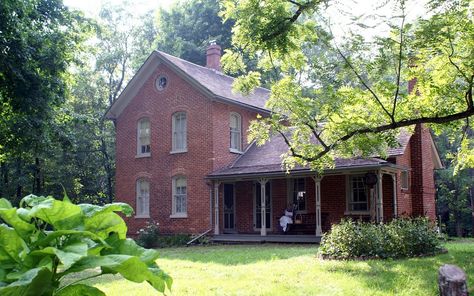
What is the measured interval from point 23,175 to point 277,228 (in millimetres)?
16672

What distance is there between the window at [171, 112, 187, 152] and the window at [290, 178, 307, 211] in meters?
5.02

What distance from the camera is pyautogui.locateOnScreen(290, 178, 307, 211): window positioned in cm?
2098

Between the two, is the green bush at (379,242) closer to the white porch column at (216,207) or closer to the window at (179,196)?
the white porch column at (216,207)

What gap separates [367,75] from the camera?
36.3 feet

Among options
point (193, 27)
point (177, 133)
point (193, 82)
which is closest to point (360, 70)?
point (193, 82)

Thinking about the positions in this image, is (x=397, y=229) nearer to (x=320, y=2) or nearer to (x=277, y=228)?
(x=320, y=2)

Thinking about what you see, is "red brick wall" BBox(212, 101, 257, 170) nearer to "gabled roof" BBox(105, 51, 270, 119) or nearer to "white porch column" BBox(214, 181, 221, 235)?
"gabled roof" BBox(105, 51, 270, 119)

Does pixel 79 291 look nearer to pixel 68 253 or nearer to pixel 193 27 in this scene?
pixel 68 253

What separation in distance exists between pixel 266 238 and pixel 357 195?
12.6ft

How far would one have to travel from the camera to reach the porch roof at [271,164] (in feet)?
57.5

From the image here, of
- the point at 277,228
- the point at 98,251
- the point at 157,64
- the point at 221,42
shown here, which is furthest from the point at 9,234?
the point at 221,42

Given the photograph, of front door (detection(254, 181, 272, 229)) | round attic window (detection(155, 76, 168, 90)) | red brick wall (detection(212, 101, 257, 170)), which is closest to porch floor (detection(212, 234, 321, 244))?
front door (detection(254, 181, 272, 229))

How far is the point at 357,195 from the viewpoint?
773 inches

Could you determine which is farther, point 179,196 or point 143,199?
point 143,199
